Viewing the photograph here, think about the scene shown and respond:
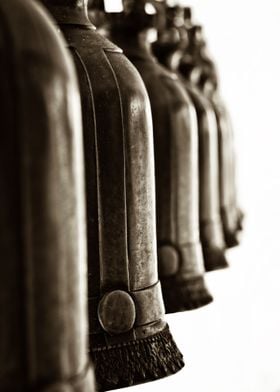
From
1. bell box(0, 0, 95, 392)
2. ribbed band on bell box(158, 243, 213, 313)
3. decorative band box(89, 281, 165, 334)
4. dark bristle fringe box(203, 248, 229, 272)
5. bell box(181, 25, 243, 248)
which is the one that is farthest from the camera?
bell box(181, 25, 243, 248)

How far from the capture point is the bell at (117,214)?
778mm

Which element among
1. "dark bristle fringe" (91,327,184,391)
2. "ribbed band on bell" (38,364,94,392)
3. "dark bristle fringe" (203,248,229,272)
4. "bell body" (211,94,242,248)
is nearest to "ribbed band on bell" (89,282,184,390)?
"dark bristle fringe" (91,327,184,391)

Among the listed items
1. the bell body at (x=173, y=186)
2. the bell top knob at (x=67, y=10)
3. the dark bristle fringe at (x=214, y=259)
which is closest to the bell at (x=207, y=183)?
the dark bristle fringe at (x=214, y=259)

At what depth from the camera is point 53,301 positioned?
→ 1.73ft

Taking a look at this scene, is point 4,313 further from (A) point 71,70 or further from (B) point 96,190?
(B) point 96,190

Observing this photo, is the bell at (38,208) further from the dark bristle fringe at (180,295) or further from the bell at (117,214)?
the dark bristle fringe at (180,295)

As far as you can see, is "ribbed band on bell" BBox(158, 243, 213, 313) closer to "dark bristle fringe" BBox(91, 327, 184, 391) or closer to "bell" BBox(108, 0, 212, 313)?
"bell" BBox(108, 0, 212, 313)

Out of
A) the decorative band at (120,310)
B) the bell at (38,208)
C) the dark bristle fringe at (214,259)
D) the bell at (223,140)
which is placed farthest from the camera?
the bell at (223,140)

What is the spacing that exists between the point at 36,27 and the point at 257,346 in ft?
2.65

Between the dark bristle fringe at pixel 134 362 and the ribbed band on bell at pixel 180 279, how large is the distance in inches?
9.4

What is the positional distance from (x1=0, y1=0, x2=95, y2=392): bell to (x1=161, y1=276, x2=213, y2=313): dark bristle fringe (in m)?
0.54

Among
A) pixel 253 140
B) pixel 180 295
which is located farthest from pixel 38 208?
pixel 253 140

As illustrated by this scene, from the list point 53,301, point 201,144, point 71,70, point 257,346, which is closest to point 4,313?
point 53,301

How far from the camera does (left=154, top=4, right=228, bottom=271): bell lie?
4.52 feet
